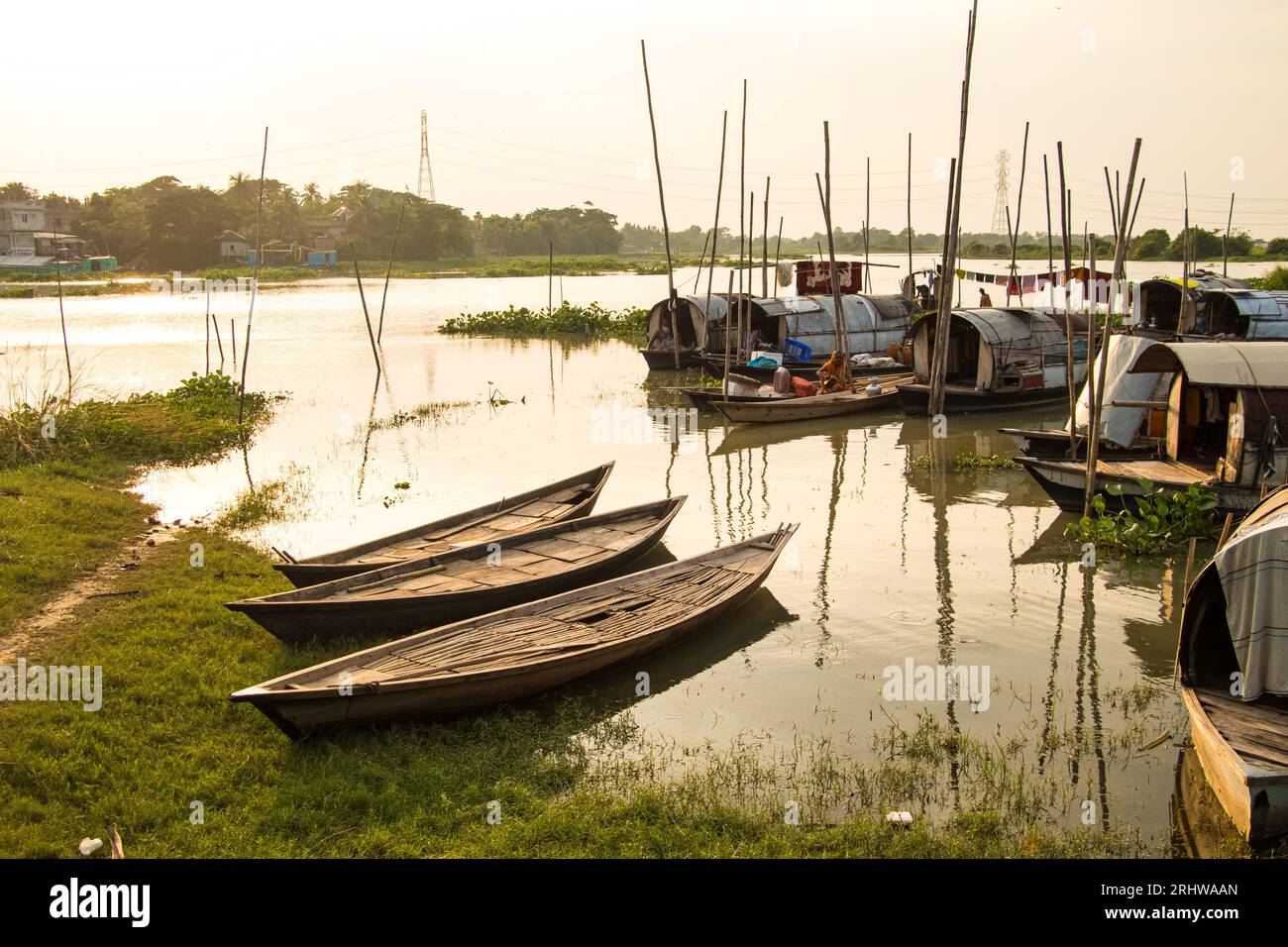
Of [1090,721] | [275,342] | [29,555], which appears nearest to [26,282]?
[275,342]

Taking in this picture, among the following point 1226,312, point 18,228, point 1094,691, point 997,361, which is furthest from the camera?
point 18,228

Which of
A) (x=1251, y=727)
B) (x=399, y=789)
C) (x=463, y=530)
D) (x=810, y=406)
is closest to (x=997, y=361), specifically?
(x=810, y=406)

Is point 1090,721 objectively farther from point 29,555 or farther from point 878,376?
point 878,376

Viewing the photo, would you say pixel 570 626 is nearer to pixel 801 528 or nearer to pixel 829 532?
pixel 801 528

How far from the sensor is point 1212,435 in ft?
39.0

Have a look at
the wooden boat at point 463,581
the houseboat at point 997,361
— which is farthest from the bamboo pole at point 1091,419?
the houseboat at point 997,361

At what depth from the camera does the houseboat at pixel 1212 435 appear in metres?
10.2

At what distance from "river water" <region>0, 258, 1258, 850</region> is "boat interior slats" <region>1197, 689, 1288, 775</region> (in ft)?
1.80

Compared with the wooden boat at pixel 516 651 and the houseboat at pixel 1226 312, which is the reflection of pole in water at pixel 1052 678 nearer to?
the wooden boat at pixel 516 651

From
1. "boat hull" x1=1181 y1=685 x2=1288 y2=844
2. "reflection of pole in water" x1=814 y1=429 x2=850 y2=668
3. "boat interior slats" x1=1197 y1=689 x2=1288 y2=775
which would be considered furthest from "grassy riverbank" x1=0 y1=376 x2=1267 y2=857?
"reflection of pole in water" x1=814 y1=429 x2=850 y2=668

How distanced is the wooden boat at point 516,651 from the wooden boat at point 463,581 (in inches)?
20.3

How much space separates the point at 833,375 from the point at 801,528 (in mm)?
8443

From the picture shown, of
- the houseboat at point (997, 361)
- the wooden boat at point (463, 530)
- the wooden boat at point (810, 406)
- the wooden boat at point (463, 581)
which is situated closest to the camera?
the wooden boat at point (463, 581)

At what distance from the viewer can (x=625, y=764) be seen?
258 inches
